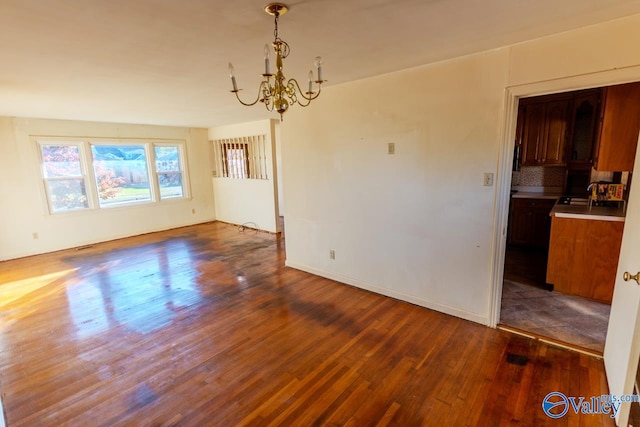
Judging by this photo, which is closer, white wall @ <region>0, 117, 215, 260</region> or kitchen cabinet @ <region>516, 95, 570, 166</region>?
kitchen cabinet @ <region>516, 95, 570, 166</region>

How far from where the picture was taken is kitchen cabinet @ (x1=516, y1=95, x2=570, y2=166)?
Result: 4.32 metres

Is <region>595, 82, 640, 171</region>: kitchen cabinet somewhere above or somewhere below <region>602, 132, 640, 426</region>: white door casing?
above

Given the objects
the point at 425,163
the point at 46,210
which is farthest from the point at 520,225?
the point at 46,210

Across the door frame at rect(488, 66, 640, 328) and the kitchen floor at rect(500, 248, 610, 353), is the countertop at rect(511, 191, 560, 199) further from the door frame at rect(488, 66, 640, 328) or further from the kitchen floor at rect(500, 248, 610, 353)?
the door frame at rect(488, 66, 640, 328)

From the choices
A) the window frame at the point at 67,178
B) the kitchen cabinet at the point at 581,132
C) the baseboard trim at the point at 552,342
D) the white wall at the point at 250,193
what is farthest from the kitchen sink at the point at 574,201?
the window frame at the point at 67,178

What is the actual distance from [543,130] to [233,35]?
467 centimetres

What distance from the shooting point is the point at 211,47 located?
217cm

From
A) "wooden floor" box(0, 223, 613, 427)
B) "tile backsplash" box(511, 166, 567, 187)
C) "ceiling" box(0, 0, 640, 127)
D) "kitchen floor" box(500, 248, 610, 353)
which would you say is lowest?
"wooden floor" box(0, 223, 613, 427)

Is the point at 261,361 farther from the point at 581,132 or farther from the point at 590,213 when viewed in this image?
the point at 581,132

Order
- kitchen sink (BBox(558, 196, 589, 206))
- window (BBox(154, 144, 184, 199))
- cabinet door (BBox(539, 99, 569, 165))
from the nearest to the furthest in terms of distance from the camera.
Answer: kitchen sink (BBox(558, 196, 589, 206)), cabinet door (BBox(539, 99, 569, 165)), window (BBox(154, 144, 184, 199))

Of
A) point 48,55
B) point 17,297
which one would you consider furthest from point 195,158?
point 48,55

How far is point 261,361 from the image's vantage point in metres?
2.33

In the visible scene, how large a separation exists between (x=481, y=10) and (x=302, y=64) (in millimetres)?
1406

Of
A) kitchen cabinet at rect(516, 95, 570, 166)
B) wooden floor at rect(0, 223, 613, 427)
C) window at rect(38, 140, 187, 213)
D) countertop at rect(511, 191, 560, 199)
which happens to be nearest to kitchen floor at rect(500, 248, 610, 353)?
wooden floor at rect(0, 223, 613, 427)
